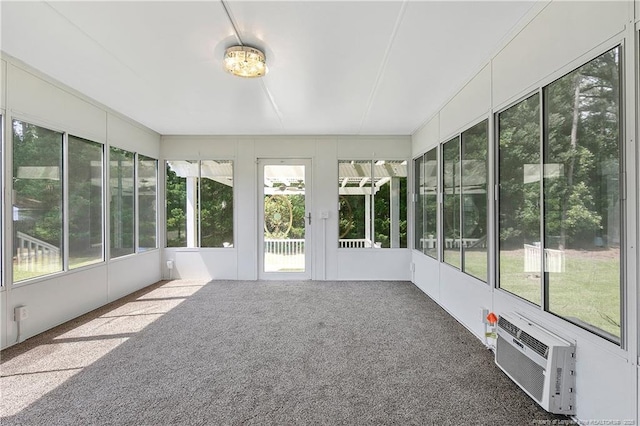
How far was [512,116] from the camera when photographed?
2.57 m

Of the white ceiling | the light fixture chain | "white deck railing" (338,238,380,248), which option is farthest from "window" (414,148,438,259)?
the light fixture chain

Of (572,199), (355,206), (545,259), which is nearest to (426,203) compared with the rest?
(355,206)

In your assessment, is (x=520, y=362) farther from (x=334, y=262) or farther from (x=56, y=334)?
(x=56, y=334)

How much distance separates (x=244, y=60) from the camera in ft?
8.16

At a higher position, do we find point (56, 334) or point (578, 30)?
point (578, 30)

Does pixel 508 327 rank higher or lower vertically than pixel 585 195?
lower

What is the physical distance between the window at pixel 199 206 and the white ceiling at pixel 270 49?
1577 millimetres

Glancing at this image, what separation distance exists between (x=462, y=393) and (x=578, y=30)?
2478 mm

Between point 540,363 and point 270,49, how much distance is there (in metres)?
3.09

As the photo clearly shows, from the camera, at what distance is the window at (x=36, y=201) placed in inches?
115

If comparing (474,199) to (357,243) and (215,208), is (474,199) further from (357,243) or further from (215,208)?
(215,208)

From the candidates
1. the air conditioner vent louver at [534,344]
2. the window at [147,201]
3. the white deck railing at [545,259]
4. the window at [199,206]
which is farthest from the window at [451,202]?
the window at [147,201]

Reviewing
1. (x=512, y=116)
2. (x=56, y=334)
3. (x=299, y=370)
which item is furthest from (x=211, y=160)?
(x=512, y=116)

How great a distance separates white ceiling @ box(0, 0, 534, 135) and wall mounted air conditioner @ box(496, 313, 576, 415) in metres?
2.26
